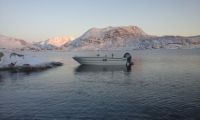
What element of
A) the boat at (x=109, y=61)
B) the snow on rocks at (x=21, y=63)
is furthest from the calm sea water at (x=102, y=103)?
the boat at (x=109, y=61)

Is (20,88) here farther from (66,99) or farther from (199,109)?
(199,109)

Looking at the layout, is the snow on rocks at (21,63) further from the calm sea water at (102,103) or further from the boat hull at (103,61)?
the calm sea water at (102,103)

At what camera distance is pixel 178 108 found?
21.7 m

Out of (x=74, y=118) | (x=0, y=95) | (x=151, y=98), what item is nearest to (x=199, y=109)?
(x=151, y=98)

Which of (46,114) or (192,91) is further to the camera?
(192,91)

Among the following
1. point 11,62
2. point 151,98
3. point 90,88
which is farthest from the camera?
point 11,62

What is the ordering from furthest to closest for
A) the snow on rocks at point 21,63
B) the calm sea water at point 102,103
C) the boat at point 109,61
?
the boat at point 109,61 < the snow on rocks at point 21,63 < the calm sea water at point 102,103

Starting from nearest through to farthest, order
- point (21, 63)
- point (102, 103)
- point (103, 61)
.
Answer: point (102, 103) → point (21, 63) → point (103, 61)

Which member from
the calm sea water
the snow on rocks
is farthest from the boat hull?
the calm sea water

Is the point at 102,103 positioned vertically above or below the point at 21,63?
below

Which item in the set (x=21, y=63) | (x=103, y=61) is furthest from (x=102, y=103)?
(x=103, y=61)

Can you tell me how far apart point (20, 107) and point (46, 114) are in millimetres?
3771

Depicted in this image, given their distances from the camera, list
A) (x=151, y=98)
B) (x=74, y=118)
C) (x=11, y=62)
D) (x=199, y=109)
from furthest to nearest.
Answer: (x=11, y=62)
(x=151, y=98)
(x=199, y=109)
(x=74, y=118)

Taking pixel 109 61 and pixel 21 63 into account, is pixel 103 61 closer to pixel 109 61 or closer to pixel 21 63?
pixel 109 61
